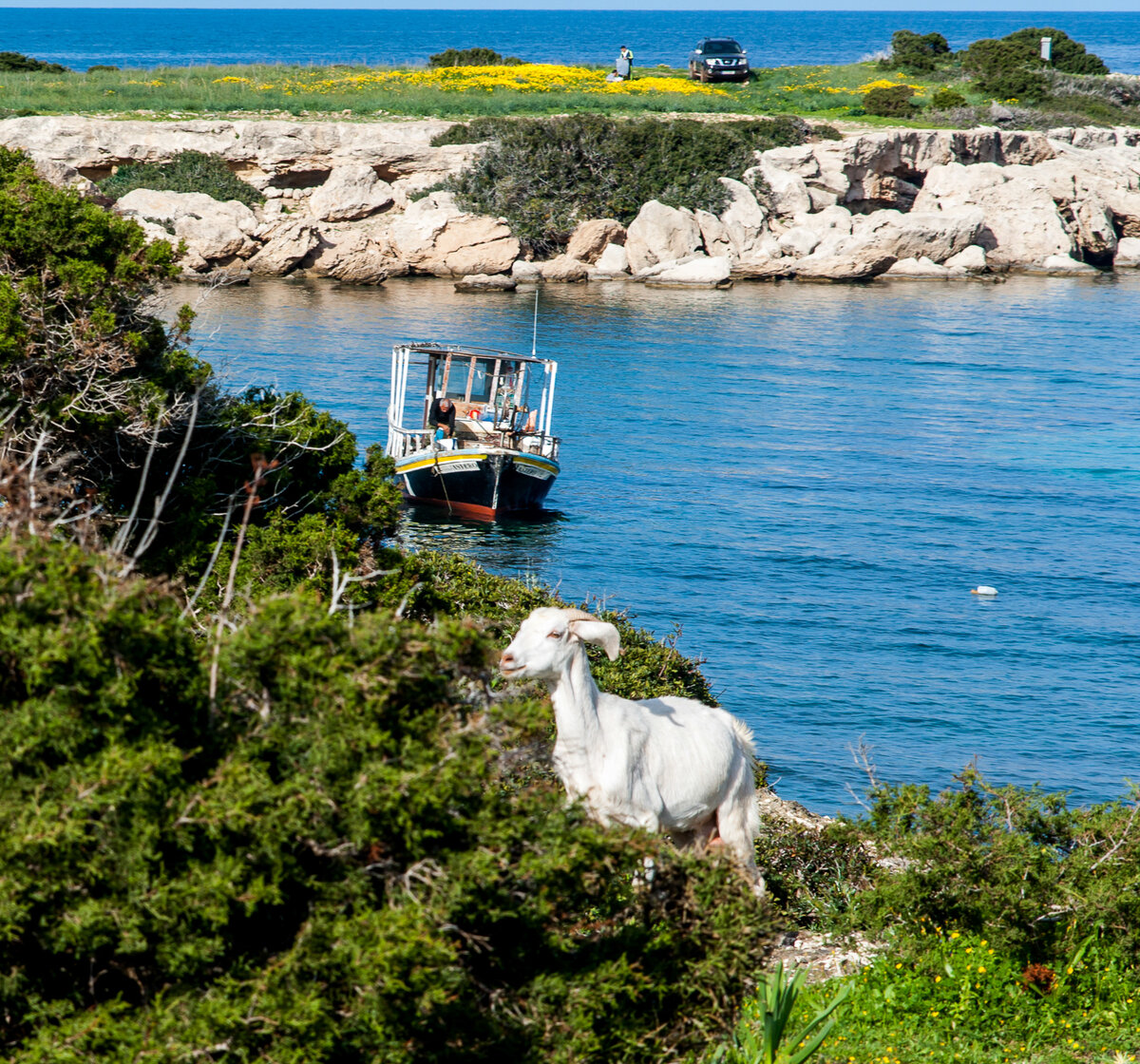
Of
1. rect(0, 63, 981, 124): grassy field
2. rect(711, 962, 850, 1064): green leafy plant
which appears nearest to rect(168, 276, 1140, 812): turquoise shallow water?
rect(711, 962, 850, 1064): green leafy plant

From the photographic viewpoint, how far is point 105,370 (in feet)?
35.6

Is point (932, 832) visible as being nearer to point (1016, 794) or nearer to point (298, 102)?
point (1016, 794)

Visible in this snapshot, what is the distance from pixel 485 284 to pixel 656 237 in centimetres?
1002

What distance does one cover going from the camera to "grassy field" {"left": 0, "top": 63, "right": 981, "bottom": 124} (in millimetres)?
69750

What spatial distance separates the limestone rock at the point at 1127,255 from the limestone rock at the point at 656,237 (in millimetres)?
25357

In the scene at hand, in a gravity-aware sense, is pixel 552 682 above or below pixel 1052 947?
above

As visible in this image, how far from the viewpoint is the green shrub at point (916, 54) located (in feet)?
328

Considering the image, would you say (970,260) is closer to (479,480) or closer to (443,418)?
(443,418)

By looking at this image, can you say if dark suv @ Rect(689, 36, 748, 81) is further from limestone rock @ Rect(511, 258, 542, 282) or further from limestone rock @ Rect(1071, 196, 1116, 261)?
limestone rock @ Rect(511, 258, 542, 282)

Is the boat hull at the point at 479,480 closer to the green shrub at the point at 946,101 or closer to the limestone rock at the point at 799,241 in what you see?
the limestone rock at the point at 799,241

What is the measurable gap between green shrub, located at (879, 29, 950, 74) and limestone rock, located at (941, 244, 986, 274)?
40456 mm

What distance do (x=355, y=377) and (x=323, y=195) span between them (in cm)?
2360

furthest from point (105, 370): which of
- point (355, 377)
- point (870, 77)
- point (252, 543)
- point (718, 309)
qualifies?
point (870, 77)

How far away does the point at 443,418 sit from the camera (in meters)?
33.0
